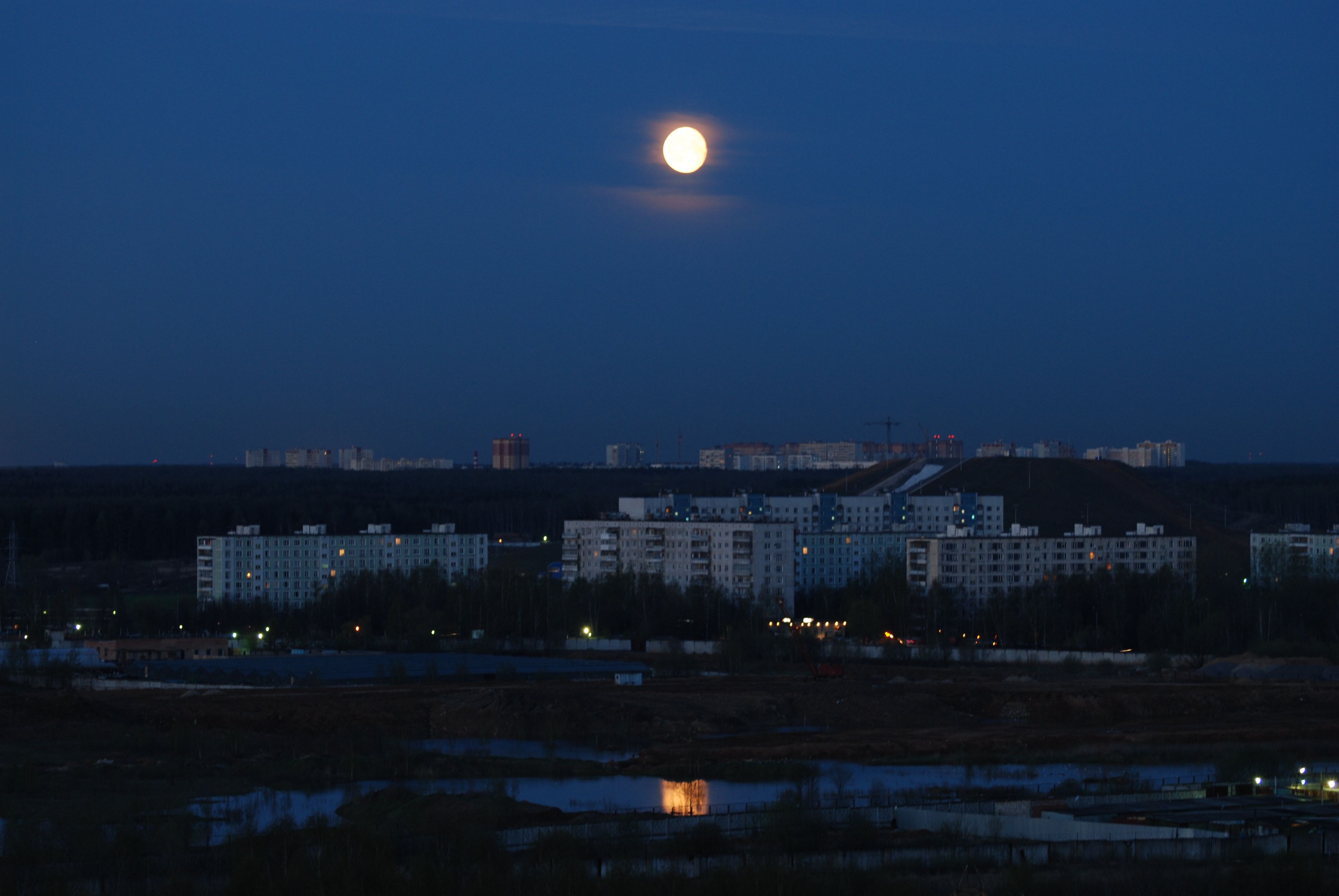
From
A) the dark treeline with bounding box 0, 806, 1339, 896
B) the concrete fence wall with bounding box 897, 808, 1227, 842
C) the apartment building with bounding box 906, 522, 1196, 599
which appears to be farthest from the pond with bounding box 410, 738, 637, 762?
the apartment building with bounding box 906, 522, 1196, 599

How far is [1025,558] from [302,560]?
27961 mm

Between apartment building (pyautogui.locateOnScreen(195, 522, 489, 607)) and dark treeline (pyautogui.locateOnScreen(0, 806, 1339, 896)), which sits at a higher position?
apartment building (pyautogui.locateOnScreen(195, 522, 489, 607))

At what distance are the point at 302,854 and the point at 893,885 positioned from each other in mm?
6306

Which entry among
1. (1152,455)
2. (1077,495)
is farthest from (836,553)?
(1152,455)

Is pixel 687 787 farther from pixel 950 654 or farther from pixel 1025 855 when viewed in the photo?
pixel 950 654

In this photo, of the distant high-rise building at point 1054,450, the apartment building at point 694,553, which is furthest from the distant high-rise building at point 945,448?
the apartment building at point 694,553

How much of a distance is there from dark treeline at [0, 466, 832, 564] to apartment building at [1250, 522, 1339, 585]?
3826 centimetres

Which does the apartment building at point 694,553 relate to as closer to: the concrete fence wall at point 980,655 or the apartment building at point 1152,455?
the concrete fence wall at point 980,655

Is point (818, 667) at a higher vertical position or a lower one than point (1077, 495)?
lower

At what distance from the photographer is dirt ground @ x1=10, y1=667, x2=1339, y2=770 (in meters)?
32.4

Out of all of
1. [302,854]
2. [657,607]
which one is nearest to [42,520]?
[657,607]

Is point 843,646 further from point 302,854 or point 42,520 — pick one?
point 42,520

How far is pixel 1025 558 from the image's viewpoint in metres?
64.1

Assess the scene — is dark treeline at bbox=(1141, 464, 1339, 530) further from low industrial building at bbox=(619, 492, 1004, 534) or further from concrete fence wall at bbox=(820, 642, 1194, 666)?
concrete fence wall at bbox=(820, 642, 1194, 666)
